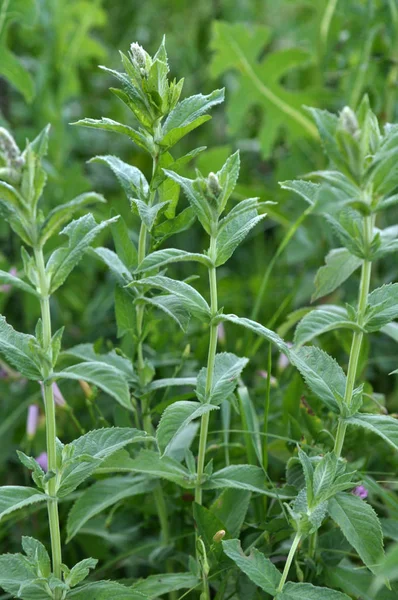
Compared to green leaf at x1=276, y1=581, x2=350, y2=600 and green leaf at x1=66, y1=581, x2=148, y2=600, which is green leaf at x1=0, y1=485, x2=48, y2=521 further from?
green leaf at x1=276, y1=581, x2=350, y2=600

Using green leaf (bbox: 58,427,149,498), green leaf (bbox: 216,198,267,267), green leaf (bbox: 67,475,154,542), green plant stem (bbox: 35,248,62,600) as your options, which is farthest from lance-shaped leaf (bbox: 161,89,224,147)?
green leaf (bbox: 67,475,154,542)

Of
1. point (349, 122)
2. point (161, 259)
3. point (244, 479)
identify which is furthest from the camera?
point (244, 479)

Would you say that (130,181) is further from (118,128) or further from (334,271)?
(334,271)

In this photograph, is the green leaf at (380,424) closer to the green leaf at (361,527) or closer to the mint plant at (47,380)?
the green leaf at (361,527)

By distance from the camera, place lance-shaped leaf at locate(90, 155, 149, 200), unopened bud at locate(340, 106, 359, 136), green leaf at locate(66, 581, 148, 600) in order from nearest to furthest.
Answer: unopened bud at locate(340, 106, 359, 136) < green leaf at locate(66, 581, 148, 600) < lance-shaped leaf at locate(90, 155, 149, 200)

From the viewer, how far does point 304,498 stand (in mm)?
874

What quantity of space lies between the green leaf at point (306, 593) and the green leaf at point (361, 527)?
0.16 feet

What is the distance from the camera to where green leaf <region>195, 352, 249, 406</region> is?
899 mm

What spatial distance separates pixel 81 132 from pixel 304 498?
1900 millimetres

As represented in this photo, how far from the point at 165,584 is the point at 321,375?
0.31 m

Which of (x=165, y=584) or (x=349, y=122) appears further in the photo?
(x=165, y=584)

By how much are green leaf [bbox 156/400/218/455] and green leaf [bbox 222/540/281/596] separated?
0.45ft

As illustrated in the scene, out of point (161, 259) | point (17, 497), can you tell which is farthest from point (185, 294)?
point (17, 497)

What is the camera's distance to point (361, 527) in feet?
2.80
